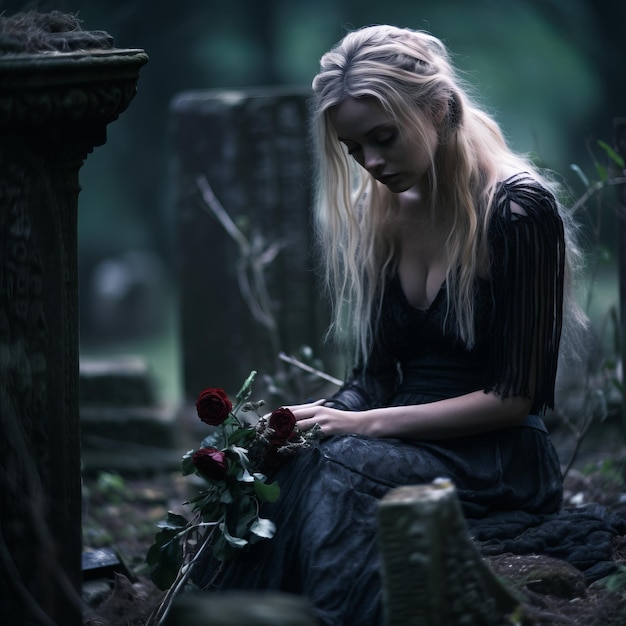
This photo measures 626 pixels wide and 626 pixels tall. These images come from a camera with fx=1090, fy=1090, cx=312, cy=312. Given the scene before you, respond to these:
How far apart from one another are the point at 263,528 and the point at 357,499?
0.26 metres

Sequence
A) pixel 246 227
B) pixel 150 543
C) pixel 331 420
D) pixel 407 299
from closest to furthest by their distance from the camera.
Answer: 1. pixel 331 420
2. pixel 407 299
3. pixel 150 543
4. pixel 246 227

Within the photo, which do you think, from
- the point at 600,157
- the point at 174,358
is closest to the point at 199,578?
the point at 174,358

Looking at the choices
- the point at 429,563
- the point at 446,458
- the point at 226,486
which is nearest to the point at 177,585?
the point at 226,486

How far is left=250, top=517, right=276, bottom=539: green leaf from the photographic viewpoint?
279 centimetres

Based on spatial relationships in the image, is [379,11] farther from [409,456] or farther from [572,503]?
[409,456]

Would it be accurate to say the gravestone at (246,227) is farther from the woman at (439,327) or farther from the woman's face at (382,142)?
the woman's face at (382,142)

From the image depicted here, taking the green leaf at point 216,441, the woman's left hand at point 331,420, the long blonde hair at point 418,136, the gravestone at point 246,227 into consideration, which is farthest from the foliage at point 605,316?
the green leaf at point 216,441

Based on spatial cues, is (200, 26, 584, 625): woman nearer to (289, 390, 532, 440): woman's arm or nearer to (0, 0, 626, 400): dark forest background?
(289, 390, 532, 440): woman's arm

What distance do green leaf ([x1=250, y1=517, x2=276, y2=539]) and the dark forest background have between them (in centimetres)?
937

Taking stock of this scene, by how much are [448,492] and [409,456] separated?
75cm

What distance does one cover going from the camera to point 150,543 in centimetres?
471

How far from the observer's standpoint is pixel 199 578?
2.96 m

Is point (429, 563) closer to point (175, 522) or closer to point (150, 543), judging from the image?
point (175, 522)

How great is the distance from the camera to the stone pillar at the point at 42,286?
2463 mm
